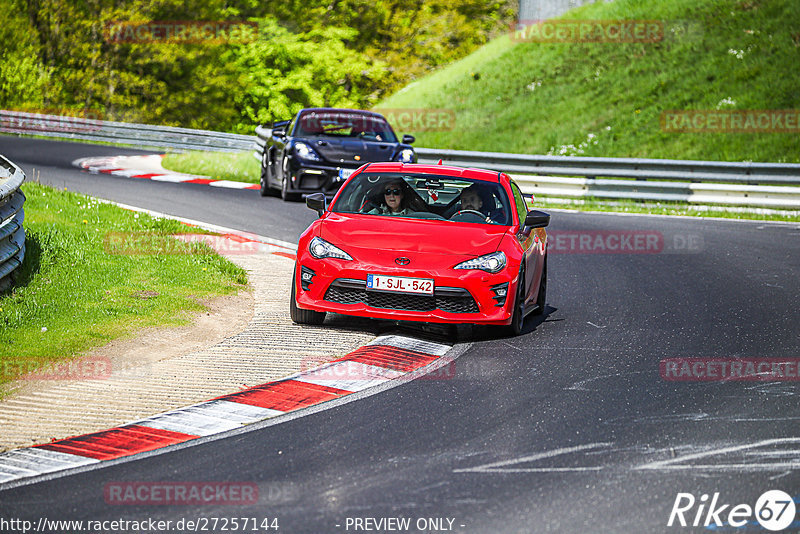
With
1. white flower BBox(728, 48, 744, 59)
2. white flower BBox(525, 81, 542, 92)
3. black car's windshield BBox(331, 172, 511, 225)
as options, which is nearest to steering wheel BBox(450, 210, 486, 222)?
black car's windshield BBox(331, 172, 511, 225)

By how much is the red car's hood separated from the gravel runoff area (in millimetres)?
771

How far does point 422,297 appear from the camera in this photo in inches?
356

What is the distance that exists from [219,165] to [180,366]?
19.5 metres

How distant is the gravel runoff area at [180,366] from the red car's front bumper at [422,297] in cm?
30

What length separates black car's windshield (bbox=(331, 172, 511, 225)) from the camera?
10.1 meters

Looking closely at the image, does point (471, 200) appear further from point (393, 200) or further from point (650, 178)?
point (650, 178)

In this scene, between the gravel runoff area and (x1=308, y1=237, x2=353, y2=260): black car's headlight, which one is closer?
the gravel runoff area

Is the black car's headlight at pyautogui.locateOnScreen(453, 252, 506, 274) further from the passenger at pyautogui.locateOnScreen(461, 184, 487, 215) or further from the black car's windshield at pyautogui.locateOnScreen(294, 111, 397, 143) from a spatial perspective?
the black car's windshield at pyautogui.locateOnScreen(294, 111, 397, 143)

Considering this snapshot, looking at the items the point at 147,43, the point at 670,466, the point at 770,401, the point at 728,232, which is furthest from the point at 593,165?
the point at 147,43

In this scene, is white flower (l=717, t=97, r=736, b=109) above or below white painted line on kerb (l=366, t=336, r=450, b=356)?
above

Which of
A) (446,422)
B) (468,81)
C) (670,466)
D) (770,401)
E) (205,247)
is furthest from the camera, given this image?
(468,81)

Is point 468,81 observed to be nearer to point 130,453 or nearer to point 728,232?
point 728,232

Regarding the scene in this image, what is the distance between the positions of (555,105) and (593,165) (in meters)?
10.3

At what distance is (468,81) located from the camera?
128ft
